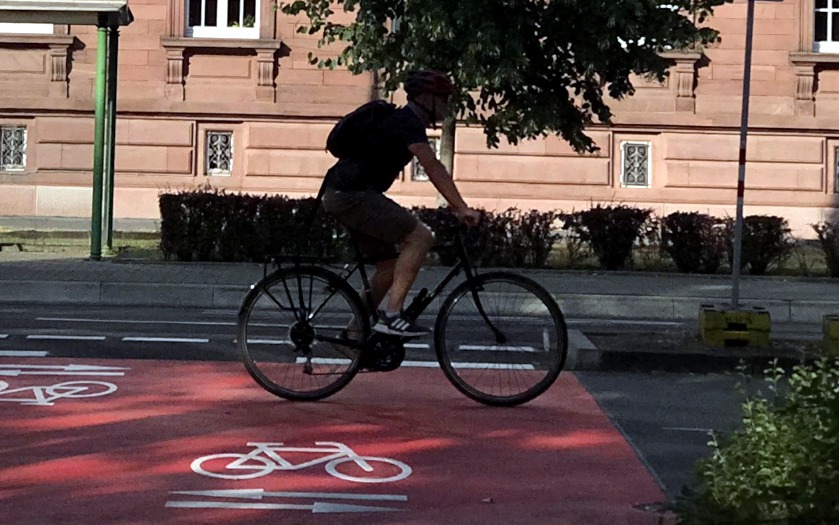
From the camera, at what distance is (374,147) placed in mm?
7820

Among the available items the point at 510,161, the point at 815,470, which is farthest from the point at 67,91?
the point at 815,470

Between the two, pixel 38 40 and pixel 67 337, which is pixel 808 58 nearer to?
pixel 38 40

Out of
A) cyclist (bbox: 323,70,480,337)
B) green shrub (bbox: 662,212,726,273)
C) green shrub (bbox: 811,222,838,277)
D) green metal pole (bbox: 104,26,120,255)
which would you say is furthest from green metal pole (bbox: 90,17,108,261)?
cyclist (bbox: 323,70,480,337)

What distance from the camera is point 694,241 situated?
17984 millimetres

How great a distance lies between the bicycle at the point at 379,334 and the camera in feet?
26.3

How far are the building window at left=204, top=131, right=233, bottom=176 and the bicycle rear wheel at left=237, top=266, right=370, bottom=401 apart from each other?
68.3 feet

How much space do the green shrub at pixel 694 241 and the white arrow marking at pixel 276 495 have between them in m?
12.5

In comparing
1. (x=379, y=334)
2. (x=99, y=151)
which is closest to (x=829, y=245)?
(x=99, y=151)

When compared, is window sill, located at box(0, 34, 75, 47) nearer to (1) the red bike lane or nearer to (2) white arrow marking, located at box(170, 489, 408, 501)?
(1) the red bike lane

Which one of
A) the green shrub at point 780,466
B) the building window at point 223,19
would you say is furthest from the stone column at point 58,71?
the green shrub at point 780,466

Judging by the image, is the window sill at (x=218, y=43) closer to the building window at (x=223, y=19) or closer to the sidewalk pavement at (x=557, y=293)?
the building window at (x=223, y=19)

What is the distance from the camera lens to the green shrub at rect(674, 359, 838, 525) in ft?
13.5

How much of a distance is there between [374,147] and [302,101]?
20.9m

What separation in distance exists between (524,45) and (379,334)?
42.5ft
